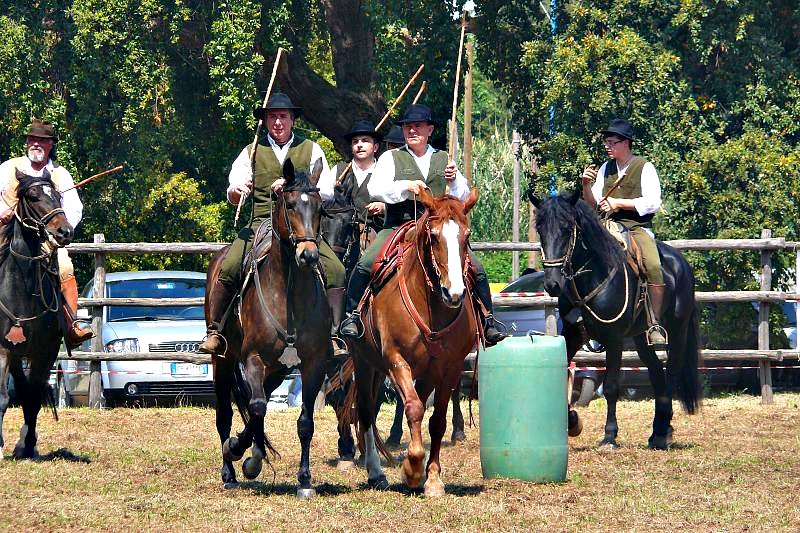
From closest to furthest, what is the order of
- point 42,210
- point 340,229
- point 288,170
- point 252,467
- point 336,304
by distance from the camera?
point 288,170 → point 252,467 → point 336,304 → point 42,210 → point 340,229

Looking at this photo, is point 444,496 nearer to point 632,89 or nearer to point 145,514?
point 145,514

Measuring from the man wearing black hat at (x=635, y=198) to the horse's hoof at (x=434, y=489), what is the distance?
15.2 ft

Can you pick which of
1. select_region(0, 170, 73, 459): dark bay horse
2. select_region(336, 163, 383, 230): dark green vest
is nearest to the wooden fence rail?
select_region(336, 163, 383, 230): dark green vest

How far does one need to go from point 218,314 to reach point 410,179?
6.20 feet

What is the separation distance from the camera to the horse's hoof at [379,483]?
424 inches

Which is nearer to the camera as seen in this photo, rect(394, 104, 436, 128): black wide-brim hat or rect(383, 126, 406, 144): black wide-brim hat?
rect(394, 104, 436, 128): black wide-brim hat

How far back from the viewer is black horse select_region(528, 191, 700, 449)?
12953 mm

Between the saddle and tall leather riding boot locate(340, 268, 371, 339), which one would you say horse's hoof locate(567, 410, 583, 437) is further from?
tall leather riding boot locate(340, 268, 371, 339)

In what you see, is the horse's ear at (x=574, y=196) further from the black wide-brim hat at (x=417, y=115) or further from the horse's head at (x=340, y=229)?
the black wide-brim hat at (x=417, y=115)

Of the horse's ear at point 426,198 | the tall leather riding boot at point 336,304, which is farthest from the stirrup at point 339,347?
the horse's ear at point 426,198

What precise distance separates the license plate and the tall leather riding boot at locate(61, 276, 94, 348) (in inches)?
184

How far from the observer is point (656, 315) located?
A: 14312 millimetres

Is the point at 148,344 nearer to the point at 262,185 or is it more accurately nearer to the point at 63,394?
the point at 63,394

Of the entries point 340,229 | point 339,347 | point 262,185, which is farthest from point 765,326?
point 262,185
